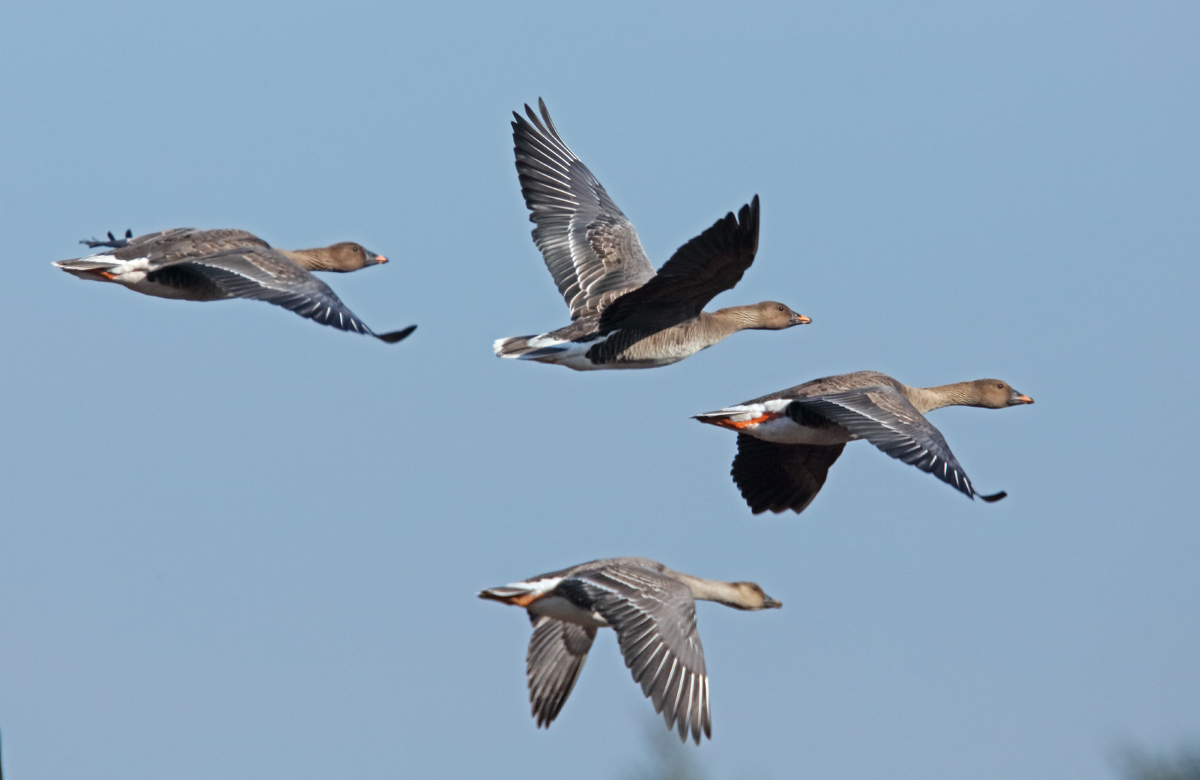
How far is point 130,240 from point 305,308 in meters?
3.66

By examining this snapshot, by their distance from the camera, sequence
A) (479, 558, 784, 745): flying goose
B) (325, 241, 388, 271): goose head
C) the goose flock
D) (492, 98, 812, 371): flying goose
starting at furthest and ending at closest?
1. (325, 241, 388, 271): goose head
2. (492, 98, 812, 371): flying goose
3. the goose flock
4. (479, 558, 784, 745): flying goose

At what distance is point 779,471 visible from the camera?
59.8 ft

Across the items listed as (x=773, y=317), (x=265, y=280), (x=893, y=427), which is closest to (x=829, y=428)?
(x=893, y=427)

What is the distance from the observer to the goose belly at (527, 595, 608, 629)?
14.3 m

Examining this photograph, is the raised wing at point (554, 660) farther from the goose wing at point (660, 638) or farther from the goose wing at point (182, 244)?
the goose wing at point (182, 244)

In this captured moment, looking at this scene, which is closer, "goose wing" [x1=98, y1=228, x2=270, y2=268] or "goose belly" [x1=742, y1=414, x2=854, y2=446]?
"goose wing" [x1=98, y1=228, x2=270, y2=268]

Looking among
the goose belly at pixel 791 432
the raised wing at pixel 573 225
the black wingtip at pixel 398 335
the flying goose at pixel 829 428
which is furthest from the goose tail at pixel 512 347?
the black wingtip at pixel 398 335

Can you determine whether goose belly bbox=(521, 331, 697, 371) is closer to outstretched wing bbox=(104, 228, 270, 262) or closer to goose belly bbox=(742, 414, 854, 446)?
goose belly bbox=(742, 414, 854, 446)

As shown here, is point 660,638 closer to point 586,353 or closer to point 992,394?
point 586,353

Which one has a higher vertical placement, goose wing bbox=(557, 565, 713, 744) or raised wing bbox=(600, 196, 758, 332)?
raised wing bbox=(600, 196, 758, 332)

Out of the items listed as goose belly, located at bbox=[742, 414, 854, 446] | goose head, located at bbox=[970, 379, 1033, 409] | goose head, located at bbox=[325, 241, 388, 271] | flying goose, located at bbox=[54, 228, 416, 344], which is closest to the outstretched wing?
flying goose, located at bbox=[54, 228, 416, 344]

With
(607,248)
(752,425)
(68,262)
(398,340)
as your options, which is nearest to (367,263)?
(607,248)

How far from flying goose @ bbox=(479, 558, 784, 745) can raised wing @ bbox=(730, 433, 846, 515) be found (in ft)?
6.41

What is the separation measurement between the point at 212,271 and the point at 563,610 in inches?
194
